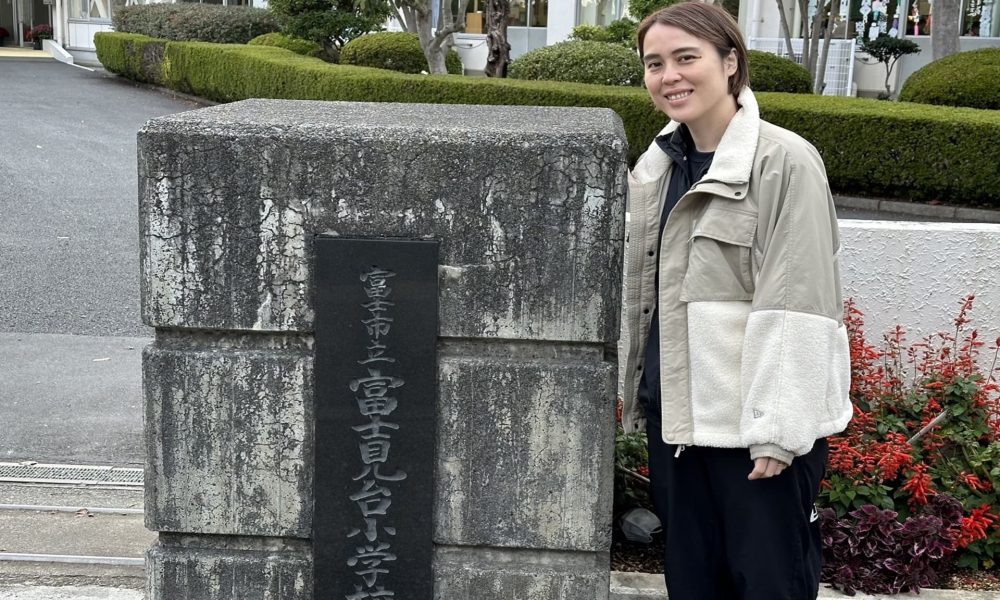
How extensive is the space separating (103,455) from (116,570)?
1149mm

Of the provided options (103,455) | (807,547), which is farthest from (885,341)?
(103,455)

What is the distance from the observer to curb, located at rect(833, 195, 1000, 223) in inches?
436

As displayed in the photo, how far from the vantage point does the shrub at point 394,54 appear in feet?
61.8

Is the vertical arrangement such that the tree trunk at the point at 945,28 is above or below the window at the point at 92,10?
below

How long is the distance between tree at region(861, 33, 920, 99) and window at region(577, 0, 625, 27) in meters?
5.84

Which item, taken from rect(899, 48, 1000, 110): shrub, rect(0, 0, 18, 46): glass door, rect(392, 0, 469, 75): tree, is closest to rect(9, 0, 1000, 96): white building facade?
rect(899, 48, 1000, 110): shrub

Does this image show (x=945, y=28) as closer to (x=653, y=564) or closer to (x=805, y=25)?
(x=805, y=25)

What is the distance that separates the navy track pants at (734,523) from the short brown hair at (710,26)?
2.63 ft

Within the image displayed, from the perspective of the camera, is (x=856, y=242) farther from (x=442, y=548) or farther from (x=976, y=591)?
(x=442, y=548)

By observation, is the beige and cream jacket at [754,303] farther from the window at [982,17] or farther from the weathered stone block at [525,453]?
the window at [982,17]

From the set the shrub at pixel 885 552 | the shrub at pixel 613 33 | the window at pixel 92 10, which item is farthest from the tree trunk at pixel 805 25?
the window at pixel 92 10

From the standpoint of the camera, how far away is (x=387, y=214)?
239 cm

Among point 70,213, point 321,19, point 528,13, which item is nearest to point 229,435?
point 70,213

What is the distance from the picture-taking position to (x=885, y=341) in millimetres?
3887
